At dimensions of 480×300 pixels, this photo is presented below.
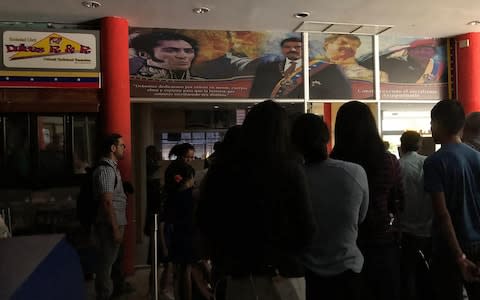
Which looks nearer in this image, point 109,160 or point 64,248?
point 64,248

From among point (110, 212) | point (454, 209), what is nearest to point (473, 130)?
point (454, 209)

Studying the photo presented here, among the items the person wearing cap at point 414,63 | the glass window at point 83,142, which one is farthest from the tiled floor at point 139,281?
the person wearing cap at point 414,63

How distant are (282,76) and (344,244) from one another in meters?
3.99

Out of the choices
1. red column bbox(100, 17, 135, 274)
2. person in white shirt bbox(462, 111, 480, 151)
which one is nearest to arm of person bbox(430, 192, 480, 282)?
person in white shirt bbox(462, 111, 480, 151)

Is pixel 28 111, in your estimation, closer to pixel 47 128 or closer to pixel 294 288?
pixel 47 128

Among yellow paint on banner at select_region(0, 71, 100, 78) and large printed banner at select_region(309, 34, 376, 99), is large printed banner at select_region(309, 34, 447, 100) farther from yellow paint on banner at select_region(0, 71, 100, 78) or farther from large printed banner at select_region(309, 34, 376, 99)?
yellow paint on banner at select_region(0, 71, 100, 78)

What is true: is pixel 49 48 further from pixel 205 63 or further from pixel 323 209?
pixel 323 209

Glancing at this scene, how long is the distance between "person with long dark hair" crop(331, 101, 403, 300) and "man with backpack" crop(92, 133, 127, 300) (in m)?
2.25

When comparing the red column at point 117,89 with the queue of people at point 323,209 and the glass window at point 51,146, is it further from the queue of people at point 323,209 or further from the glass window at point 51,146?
the queue of people at point 323,209

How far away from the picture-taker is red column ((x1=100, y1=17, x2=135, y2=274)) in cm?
490

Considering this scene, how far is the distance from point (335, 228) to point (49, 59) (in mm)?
4121

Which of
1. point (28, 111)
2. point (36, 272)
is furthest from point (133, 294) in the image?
point (36, 272)

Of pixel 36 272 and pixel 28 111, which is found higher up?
pixel 28 111

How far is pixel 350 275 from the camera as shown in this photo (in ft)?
6.05
